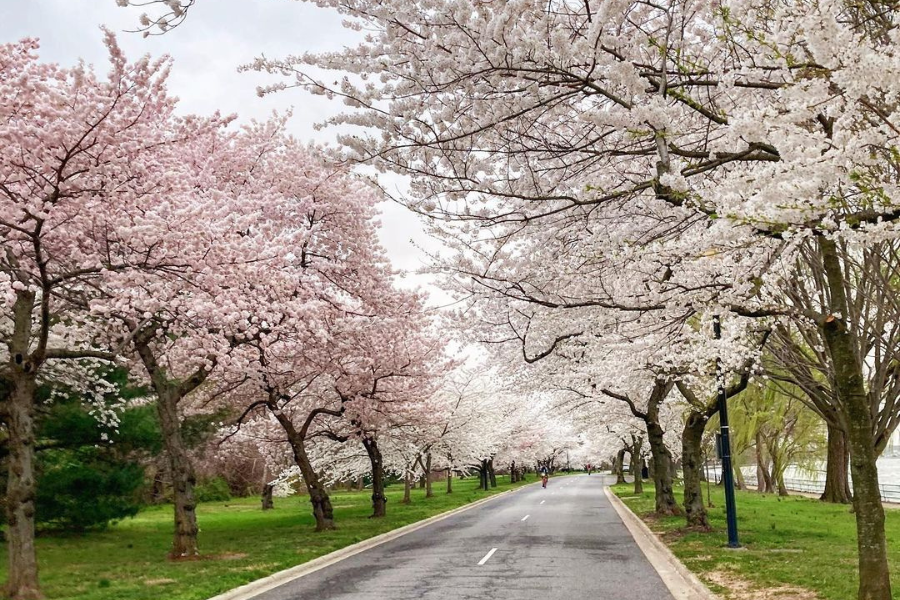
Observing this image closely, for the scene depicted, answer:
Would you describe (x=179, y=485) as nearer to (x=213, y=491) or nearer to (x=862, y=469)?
(x=862, y=469)

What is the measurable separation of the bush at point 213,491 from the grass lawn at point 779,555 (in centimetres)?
3345

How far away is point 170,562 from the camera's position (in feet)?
49.1

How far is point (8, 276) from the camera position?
12.0 metres

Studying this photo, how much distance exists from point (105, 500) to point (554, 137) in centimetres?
1699

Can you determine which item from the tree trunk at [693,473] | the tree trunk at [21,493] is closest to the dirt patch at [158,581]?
the tree trunk at [21,493]

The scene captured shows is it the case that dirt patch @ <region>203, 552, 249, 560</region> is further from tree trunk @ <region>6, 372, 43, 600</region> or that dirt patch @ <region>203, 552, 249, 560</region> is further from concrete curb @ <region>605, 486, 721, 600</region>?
concrete curb @ <region>605, 486, 721, 600</region>

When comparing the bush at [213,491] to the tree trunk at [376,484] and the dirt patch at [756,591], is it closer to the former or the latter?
the tree trunk at [376,484]

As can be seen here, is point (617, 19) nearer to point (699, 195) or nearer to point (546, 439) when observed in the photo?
point (699, 195)

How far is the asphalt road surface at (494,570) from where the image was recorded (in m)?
10.2

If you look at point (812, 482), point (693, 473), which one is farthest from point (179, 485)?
point (812, 482)

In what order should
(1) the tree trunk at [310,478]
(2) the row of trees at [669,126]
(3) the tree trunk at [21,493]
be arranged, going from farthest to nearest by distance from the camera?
(1) the tree trunk at [310,478] → (3) the tree trunk at [21,493] → (2) the row of trees at [669,126]

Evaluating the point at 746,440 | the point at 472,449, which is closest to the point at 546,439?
the point at 472,449

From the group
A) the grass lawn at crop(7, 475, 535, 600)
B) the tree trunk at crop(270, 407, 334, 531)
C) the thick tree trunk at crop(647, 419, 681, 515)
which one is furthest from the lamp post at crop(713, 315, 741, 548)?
the tree trunk at crop(270, 407, 334, 531)

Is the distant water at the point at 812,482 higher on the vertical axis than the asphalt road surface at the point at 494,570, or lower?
lower
